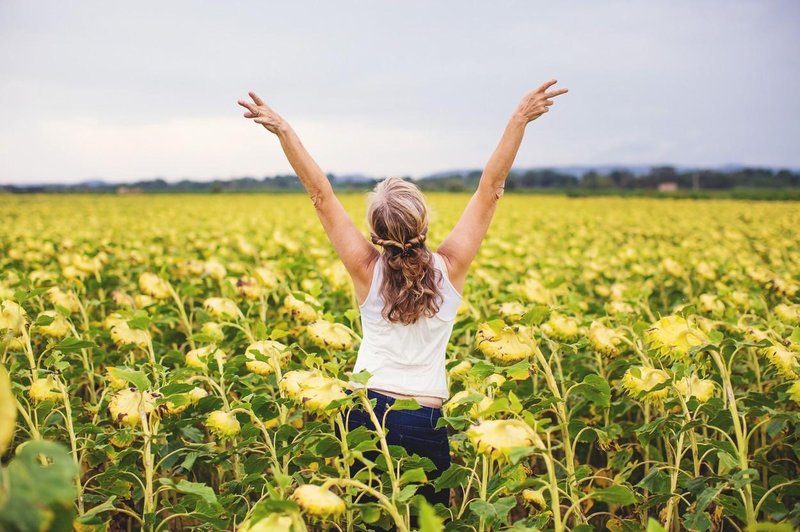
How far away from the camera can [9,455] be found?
2336 millimetres

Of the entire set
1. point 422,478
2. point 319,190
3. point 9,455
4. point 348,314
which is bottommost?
point 9,455

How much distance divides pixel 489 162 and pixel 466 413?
3.09ft

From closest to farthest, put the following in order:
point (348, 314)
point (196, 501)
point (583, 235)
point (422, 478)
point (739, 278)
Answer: point (422, 478) → point (196, 501) → point (348, 314) → point (739, 278) → point (583, 235)

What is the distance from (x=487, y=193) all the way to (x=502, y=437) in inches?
42.7

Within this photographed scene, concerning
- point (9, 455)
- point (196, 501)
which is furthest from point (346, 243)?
point (9, 455)

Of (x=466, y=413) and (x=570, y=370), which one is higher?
(x=466, y=413)

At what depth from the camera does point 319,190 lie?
6.79ft

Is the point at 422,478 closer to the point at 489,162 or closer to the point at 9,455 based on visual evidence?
the point at 489,162

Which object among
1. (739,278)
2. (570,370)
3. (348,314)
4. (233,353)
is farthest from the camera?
(739,278)

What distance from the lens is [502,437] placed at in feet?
4.06

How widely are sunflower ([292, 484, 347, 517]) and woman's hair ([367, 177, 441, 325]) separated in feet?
2.70

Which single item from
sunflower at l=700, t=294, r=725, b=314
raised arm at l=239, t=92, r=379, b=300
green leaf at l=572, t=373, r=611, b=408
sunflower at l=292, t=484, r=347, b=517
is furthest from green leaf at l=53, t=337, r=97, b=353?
sunflower at l=700, t=294, r=725, b=314

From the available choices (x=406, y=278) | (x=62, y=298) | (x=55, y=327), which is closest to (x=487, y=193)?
(x=406, y=278)

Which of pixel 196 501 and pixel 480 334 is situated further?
pixel 480 334
